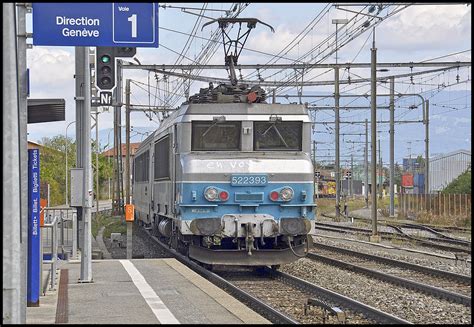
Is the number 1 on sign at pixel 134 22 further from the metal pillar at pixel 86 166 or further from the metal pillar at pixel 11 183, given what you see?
the metal pillar at pixel 11 183

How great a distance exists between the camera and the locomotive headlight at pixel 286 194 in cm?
1666

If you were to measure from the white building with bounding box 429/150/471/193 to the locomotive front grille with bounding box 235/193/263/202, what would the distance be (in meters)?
73.3

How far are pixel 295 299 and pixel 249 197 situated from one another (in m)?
2.95

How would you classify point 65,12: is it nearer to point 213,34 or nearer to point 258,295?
point 258,295

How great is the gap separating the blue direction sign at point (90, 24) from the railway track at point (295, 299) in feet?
13.8

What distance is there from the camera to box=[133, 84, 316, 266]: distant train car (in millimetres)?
16484

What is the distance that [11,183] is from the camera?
338 inches

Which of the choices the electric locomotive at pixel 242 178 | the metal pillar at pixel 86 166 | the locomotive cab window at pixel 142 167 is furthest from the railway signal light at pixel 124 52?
the locomotive cab window at pixel 142 167

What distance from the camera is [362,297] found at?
47.2ft

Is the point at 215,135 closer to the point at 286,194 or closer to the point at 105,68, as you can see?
the point at 286,194

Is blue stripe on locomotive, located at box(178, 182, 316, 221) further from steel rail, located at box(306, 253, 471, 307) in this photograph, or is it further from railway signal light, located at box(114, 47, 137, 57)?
railway signal light, located at box(114, 47, 137, 57)

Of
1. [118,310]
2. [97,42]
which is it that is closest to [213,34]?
[97,42]

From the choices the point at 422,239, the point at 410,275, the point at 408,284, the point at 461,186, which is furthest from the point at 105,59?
the point at 461,186

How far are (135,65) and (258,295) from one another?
772 inches
